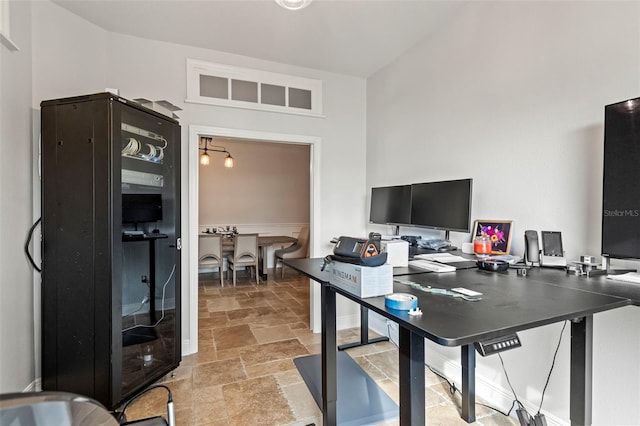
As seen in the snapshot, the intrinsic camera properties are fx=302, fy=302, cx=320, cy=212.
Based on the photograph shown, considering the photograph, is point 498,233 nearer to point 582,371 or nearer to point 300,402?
point 582,371

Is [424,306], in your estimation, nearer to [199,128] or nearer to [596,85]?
[596,85]

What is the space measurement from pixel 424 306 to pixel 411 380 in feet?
0.75

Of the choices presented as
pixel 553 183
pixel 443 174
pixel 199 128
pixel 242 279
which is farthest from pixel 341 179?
pixel 242 279

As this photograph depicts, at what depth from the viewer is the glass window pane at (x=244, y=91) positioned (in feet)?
9.99

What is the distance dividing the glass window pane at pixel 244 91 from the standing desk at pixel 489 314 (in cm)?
221

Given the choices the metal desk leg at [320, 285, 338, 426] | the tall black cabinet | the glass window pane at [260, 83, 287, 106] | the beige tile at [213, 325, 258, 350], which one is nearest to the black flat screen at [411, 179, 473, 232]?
the metal desk leg at [320, 285, 338, 426]

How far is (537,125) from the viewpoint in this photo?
6.01 ft

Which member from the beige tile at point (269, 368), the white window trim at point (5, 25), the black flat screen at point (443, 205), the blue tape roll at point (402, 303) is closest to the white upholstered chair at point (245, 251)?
the beige tile at point (269, 368)

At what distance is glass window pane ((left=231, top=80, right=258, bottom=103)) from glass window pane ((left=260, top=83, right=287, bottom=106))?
83 mm

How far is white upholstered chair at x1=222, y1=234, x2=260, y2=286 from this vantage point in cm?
511

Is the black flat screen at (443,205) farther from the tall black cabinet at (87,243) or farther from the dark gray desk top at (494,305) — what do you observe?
the tall black cabinet at (87,243)

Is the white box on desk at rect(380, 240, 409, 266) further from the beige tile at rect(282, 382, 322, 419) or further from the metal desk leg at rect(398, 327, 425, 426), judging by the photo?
the beige tile at rect(282, 382, 322, 419)

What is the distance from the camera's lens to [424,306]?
1.01 meters

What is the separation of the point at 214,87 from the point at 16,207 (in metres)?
1.82
